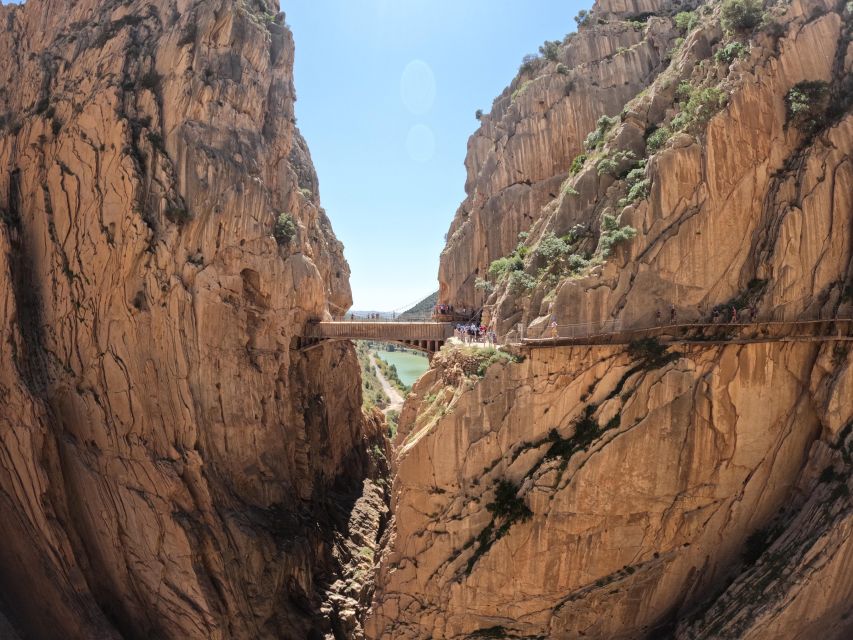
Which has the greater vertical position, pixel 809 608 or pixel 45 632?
pixel 809 608

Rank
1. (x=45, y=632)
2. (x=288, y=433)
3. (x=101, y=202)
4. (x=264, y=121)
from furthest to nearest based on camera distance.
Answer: (x=264, y=121) < (x=288, y=433) < (x=101, y=202) < (x=45, y=632)

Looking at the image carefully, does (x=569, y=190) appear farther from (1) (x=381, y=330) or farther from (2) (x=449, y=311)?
(1) (x=381, y=330)

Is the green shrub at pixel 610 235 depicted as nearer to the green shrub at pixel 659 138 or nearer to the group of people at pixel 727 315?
the group of people at pixel 727 315

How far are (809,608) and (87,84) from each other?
37039 millimetres

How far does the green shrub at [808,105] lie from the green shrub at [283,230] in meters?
22.7

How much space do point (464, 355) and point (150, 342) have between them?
15720mm

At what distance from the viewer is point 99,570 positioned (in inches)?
989

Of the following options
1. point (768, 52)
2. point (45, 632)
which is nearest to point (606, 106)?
point (768, 52)

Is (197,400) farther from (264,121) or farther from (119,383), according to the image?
(264,121)

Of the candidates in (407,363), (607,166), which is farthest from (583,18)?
(407,363)

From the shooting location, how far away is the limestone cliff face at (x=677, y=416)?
17578 millimetres

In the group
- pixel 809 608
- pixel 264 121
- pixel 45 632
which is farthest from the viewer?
pixel 264 121

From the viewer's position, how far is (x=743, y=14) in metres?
19.1

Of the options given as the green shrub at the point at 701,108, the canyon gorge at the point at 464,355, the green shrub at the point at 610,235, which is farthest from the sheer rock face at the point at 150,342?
the green shrub at the point at 701,108
